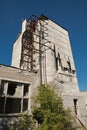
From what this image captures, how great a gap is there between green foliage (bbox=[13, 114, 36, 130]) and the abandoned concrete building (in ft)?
1.66

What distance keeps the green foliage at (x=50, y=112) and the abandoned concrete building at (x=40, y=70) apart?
985 mm

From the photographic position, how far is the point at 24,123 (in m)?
7.23

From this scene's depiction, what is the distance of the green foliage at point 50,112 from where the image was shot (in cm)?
693

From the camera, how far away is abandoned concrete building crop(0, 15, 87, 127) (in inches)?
328

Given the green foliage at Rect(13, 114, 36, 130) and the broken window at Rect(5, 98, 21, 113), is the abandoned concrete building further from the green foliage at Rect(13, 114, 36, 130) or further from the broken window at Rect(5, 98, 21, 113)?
the green foliage at Rect(13, 114, 36, 130)

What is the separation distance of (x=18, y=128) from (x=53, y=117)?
215cm

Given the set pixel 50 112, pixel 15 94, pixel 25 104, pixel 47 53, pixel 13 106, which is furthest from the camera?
pixel 47 53

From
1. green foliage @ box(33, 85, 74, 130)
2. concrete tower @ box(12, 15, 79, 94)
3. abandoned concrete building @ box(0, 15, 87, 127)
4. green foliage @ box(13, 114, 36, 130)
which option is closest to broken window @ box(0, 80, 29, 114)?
abandoned concrete building @ box(0, 15, 87, 127)

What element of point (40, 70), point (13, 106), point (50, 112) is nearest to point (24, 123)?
point (50, 112)

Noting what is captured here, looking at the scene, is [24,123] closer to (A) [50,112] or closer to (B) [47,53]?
(A) [50,112]

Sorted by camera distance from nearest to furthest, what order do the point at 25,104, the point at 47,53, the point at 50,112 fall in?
the point at 50,112 < the point at 25,104 < the point at 47,53

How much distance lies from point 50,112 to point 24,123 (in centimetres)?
169

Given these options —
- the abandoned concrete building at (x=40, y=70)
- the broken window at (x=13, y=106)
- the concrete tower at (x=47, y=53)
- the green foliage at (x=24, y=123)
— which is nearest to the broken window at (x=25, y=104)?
the abandoned concrete building at (x=40, y=70)

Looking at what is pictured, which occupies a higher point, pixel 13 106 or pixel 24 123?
pixel 13 106
